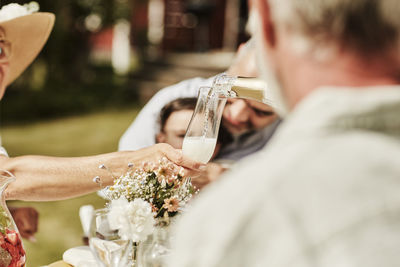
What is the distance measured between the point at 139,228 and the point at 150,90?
404 inches

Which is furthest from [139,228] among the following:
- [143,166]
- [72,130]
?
[72,130]

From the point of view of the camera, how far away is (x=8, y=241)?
130cm

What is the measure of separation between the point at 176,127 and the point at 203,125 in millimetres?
471

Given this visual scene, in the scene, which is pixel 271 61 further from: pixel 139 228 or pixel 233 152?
pixel 233 152

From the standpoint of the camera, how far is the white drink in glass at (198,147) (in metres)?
1.46

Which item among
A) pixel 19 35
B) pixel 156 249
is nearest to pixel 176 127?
pixel 19 35

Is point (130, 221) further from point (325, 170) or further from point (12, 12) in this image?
point (12, 12)

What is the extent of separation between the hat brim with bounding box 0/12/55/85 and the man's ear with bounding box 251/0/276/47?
1.40m

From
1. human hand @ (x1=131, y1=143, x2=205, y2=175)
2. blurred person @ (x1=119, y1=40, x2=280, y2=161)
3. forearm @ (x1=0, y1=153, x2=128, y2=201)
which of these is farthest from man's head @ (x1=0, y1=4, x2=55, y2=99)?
human hand @ (x1=131, y1=143, x2=205, y2=175)

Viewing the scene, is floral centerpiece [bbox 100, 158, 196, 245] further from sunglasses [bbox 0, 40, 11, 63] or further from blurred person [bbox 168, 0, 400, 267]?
sunglasses [bbox 0, 40, 11, 63]

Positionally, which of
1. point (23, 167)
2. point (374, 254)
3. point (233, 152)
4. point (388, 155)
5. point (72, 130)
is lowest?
point (72, 130)

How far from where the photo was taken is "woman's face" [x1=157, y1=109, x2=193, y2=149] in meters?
1.88

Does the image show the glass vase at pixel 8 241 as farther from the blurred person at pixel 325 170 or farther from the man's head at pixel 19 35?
the blurred person at pixel 325 170

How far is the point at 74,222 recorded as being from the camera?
4758 mm
